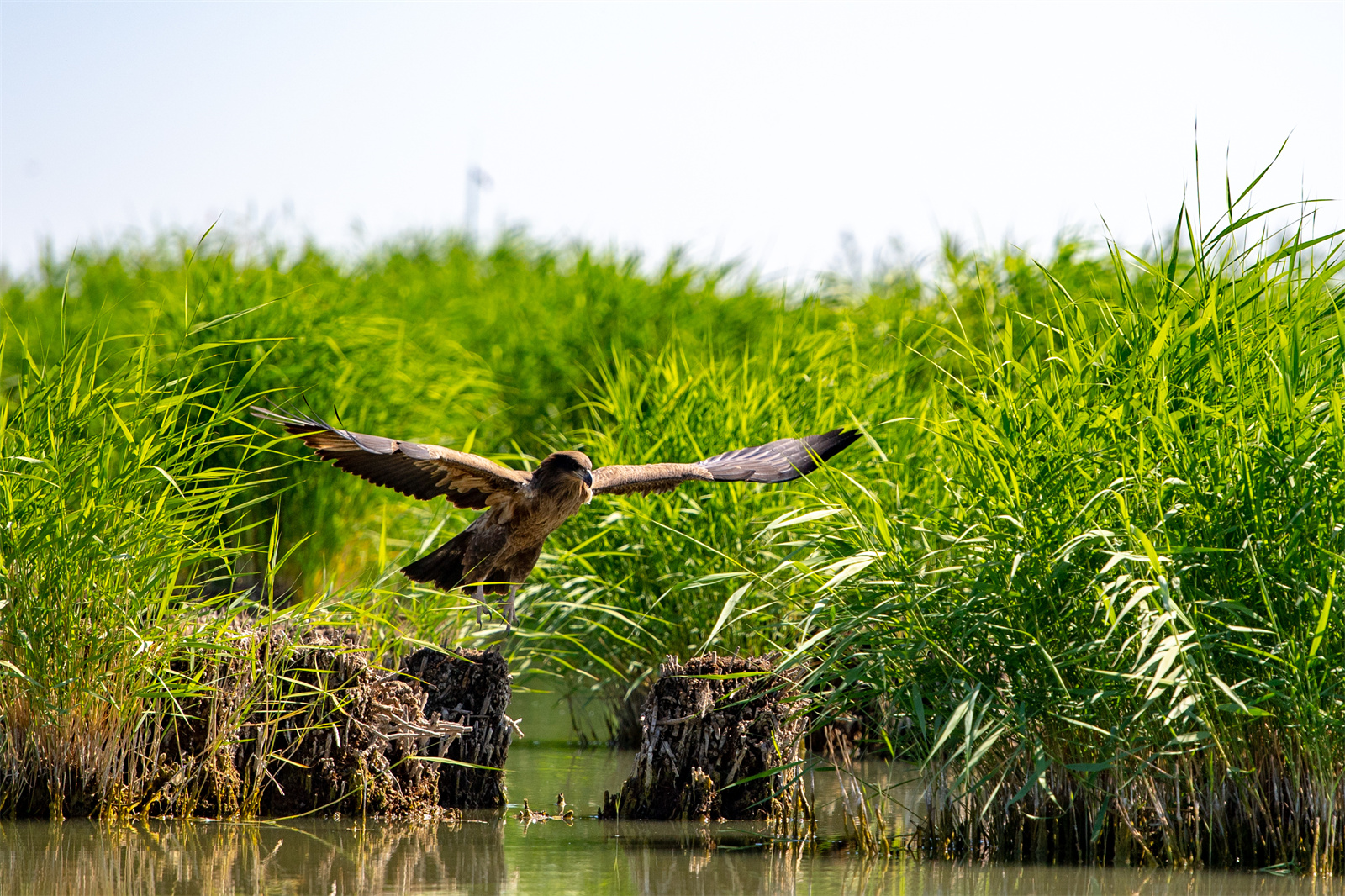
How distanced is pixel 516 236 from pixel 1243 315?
12.8 metres

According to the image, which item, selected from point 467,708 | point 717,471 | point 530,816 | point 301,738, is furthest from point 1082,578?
point 301,738

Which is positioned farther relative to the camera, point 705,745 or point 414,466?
point 414,466

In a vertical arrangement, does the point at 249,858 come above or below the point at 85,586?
below

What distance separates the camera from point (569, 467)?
17.1ft

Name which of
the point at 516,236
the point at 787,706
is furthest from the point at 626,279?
the point at 787,706

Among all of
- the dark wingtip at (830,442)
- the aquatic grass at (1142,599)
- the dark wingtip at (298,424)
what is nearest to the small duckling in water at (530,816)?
the aquatic grass at (1142,599)

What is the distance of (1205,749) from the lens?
3.85 metres

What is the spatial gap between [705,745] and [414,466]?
1618 mm

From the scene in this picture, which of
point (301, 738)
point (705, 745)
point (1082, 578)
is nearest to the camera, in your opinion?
point (1082, 578)

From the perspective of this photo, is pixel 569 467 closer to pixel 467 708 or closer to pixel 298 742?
pixel 467 708

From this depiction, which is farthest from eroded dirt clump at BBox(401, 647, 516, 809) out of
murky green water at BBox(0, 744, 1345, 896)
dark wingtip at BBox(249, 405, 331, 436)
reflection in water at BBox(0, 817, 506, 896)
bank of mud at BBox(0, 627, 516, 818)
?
dark wingtip at BBox(249, 405, 331, 436)

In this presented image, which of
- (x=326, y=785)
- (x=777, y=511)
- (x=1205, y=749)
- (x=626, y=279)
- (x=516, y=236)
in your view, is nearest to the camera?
(x=1205, y=749)

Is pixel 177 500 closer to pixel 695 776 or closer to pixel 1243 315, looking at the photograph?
pixel 695 776

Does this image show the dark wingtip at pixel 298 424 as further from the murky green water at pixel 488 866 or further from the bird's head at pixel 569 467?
the murky green water at pixel 488 866
